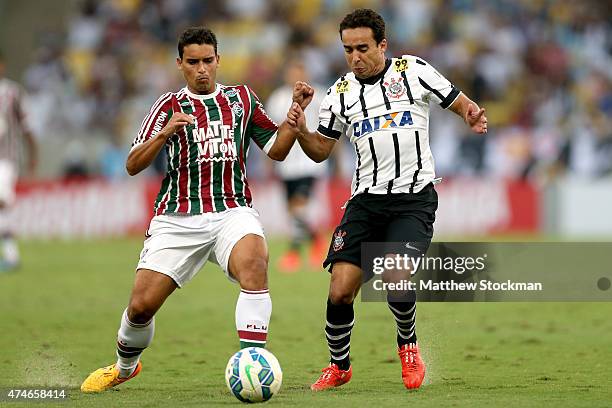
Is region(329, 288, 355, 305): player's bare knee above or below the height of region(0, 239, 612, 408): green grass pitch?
above

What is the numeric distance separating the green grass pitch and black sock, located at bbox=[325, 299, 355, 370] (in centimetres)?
21

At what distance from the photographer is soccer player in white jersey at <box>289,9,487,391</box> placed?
23.6 feet

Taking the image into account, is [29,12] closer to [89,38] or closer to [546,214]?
[89,38]

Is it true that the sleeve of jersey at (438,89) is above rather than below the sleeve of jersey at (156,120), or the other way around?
above

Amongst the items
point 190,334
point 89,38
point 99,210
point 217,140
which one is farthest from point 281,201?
point 217,140

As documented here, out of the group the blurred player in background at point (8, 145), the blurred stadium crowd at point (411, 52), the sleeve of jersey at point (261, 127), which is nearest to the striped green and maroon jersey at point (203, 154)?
the sleeve of jersey at point (261, 127)

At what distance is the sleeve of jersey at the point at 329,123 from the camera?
294 inches

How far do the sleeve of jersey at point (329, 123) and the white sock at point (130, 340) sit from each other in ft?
5.31

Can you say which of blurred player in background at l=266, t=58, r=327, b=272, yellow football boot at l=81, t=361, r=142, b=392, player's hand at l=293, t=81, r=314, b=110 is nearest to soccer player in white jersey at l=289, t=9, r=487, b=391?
player's hand at l=293, t=81, r=314, b=110

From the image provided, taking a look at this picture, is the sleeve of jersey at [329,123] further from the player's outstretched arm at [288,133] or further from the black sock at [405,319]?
the black sock at [405,319]

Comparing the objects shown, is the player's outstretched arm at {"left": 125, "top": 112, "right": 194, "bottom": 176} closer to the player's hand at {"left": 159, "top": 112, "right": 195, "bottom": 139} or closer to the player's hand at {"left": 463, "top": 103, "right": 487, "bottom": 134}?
the player's hand at {"left": 159, "top": 112, "right": 195, "bottom": 139}

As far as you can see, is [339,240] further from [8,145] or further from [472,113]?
[8,145]

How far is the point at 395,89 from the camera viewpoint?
7309mm

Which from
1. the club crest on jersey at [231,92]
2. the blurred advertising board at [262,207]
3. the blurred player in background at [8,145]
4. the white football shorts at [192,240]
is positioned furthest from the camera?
the blurred advertising board at [262,207]
